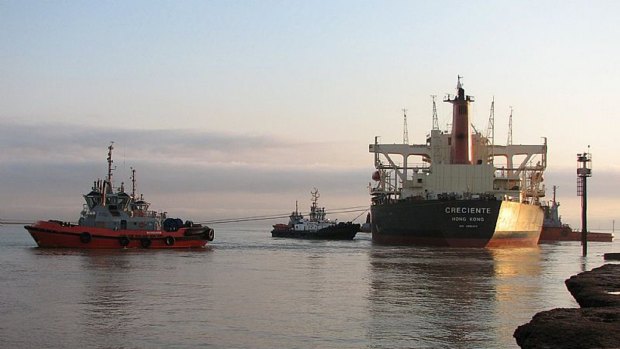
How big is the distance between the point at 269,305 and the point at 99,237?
36619 millimetres

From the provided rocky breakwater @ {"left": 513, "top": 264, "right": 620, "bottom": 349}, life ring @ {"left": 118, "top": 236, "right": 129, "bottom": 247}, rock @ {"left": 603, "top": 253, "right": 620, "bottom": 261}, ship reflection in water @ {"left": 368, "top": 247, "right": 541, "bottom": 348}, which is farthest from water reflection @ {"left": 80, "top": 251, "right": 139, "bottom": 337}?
rock @ {"left": 603, "top": 253, "right": 620, "bottom": 261}

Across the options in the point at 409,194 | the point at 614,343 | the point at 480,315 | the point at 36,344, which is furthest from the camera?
the point at 409,194

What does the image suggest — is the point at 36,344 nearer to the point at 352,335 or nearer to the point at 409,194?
the point at 352,335

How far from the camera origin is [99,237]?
185 feet

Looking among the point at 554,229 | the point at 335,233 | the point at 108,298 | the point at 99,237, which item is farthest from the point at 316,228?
the point at 108,298

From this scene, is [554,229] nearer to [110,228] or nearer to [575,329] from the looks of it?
[110,228]

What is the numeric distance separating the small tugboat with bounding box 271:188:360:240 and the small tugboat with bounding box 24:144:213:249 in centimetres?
4578

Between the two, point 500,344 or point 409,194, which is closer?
point 500,344

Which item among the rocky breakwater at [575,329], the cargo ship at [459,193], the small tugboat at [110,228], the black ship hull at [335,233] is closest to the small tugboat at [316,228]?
the black ship hull at [335,233]

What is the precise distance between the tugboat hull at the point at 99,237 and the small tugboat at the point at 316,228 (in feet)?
150

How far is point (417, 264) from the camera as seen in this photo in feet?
138

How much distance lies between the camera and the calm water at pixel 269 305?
16.7 m

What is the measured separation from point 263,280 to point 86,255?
20.6 m

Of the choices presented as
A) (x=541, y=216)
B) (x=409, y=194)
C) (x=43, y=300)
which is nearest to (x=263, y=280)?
(x=43, y=300)
